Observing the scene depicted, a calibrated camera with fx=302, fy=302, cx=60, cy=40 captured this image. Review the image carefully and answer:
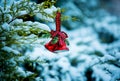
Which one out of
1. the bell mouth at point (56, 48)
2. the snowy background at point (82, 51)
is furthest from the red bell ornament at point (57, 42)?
the snowy background at point (82, 51)

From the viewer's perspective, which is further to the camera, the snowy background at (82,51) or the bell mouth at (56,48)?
the snowy background at (82,51)

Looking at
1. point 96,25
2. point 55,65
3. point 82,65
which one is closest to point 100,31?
point 96,25

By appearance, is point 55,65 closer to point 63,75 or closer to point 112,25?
point 63,75

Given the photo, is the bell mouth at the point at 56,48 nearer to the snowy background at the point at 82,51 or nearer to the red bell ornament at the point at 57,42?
the red bell ornament at the point at 57,42

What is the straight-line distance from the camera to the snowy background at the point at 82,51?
4.25m

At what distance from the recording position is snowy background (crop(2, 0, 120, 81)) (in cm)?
425

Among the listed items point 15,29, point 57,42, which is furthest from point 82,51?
point 15,29

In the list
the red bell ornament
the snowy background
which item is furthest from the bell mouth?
the snowy background

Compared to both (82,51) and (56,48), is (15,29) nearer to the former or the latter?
(56,48)

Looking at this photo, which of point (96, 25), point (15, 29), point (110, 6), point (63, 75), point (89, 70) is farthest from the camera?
point (110, 6)

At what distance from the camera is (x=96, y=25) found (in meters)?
9.08

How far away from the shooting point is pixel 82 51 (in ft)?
22.5

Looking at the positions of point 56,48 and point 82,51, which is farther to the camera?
point 82,51

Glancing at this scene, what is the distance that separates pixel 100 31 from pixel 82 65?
3.11 m
